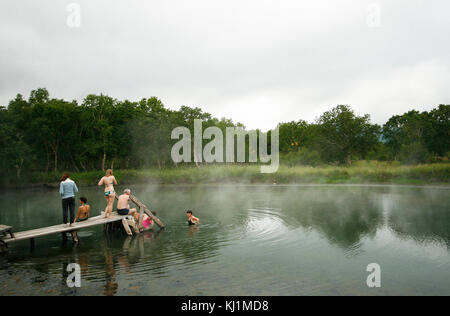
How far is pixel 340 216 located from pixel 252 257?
8.43m

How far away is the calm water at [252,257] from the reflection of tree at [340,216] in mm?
72

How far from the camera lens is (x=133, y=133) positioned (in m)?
55.0

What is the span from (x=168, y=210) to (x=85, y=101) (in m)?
39.9

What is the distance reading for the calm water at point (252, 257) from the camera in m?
7.86

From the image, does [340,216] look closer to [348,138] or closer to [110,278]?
[110,278]

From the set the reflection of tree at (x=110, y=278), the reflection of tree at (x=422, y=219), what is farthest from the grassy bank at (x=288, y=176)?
the reflection of tree at (x=110, y=278)

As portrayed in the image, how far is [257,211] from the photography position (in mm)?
19047

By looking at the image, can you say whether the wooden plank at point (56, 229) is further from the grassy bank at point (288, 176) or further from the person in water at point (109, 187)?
the grassy bank at point (288, 176)

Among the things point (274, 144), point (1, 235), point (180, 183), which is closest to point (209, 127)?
point (180, 183)

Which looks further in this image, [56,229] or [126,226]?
[126,226]

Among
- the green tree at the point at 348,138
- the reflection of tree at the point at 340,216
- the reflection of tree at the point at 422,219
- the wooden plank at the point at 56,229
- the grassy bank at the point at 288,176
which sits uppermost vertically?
the green tree at the point at 348,138

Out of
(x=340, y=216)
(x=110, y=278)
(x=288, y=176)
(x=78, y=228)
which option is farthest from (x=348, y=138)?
(x=110, y=278)

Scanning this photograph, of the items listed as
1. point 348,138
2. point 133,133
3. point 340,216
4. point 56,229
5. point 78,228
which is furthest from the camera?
point 133,133

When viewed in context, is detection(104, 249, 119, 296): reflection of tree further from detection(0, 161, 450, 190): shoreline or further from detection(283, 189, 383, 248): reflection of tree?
detection(0, 161, 450, 190): shoreline
